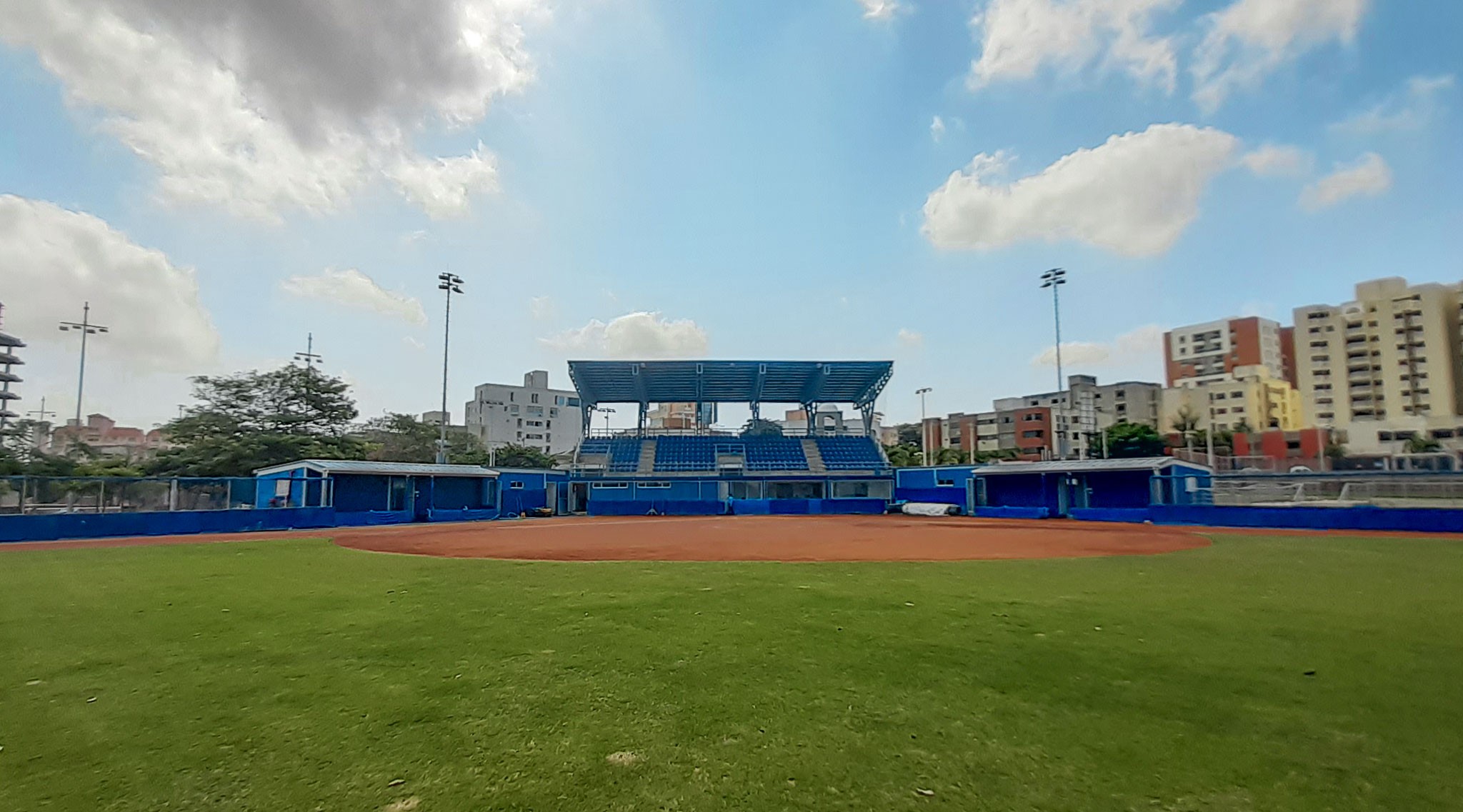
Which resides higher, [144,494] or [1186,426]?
[1186,426]

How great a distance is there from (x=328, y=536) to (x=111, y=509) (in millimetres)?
7967

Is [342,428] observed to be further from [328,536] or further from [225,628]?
[225,628]

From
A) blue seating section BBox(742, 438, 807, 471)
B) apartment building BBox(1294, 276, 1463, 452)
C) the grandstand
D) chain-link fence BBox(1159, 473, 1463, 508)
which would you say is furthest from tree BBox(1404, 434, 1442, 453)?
blue seating section BBox(742, 438, 807, 471)

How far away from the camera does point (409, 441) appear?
2731 inches

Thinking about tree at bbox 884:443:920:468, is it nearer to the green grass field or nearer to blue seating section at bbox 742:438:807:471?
blue seating section at bbox 742:438:807:471

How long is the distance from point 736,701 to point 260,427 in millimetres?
50435

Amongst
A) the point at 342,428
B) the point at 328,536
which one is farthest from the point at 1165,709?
the point at 342,428

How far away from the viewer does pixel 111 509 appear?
2591 centimetres

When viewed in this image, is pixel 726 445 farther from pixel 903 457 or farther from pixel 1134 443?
pixel 1134 443

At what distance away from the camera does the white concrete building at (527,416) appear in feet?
334

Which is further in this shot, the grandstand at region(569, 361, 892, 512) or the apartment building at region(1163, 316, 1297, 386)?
the apartment building at region(1163, 316, 1297, 386)

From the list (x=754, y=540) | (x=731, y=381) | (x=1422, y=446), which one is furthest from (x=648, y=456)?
(x=1422, y=446)

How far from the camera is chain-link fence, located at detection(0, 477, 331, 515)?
2442cm

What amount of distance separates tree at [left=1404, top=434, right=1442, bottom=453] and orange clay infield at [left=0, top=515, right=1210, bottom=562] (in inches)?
2166
